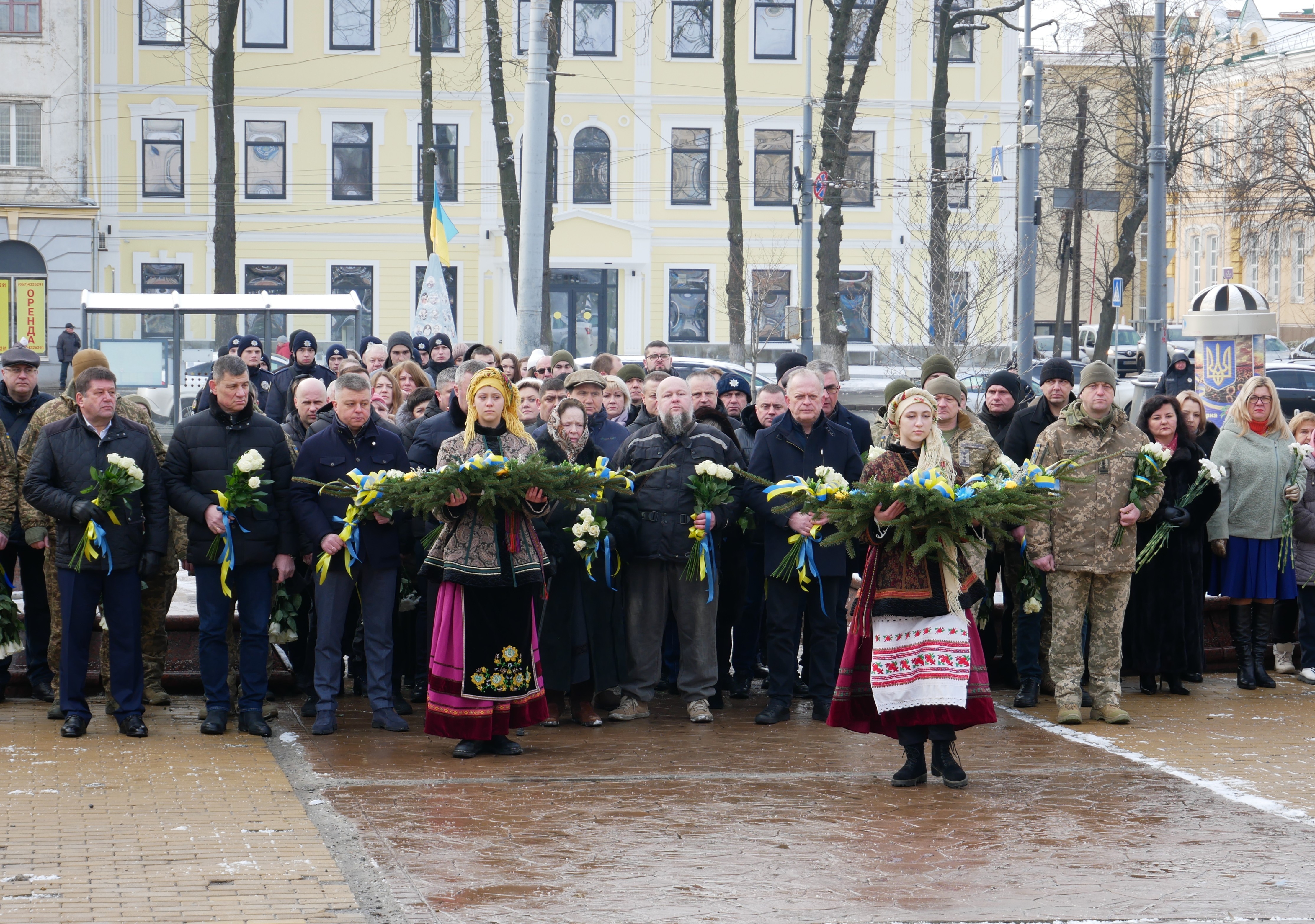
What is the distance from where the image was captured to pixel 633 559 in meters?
9.84

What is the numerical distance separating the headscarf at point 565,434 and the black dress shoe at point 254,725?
230cm

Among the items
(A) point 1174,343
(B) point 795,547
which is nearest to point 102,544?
(B) point 795,547

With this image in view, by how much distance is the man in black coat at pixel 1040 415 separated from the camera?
10.5 meters

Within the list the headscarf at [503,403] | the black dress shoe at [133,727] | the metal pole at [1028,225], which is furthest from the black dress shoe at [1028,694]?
the metal pole at [1028,225]

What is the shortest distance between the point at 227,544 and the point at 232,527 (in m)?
0.10

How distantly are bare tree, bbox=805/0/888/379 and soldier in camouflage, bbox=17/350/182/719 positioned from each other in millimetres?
21458

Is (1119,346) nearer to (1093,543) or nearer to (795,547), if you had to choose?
(1093,543)

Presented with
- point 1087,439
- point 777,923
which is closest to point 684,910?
point 777,923

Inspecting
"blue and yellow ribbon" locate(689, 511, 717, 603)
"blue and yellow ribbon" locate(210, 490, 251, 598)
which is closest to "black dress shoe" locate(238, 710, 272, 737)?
"blue and yellow ribbon" locate(210, 490, 251, 598)

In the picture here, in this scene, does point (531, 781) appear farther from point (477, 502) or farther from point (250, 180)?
point (250, 180)

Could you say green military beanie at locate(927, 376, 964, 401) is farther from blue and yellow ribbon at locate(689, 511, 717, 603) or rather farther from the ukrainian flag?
the ukrainian flag

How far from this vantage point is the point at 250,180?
44.3 metres

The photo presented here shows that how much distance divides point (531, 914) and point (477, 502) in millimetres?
3098

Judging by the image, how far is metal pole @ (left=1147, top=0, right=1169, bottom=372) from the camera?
22000mm
